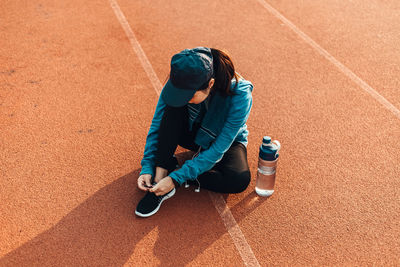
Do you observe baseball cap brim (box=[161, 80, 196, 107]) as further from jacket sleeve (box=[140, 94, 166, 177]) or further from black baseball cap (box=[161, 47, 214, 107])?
jacket sleeve (box=[140, 94, 166, 177])

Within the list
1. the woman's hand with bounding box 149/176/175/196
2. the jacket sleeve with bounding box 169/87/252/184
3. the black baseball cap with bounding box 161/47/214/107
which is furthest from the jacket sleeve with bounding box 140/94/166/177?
the black baseball cap with bounding box 161/47/214/107

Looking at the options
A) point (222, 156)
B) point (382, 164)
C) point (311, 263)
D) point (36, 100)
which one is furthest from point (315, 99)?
point (36, 100)

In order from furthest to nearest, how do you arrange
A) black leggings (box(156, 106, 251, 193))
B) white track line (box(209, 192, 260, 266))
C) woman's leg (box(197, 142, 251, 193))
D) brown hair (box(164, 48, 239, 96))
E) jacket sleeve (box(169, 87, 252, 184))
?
woman's leg (box(197, 142, 251, 193)) → black leggings (box(156, 106, 251, 193)) → jacket sleeve (box(169, 87, 252, 184)) → white track line (box(209, 192, 260, 266)) → brown hair (box(164, 48, 239, 96))

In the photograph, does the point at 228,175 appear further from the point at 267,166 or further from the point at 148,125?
the point at 148,125

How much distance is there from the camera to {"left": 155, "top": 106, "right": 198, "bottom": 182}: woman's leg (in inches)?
157

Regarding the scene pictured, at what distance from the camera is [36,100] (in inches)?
223

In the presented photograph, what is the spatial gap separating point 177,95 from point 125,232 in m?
1.46

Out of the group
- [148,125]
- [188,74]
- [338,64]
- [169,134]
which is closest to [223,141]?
[169,134]

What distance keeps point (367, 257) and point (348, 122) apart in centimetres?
197

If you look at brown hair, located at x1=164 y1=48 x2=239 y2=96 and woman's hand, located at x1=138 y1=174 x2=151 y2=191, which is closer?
brown hair, located at x1=164 y1=48 x2=239 y2=96

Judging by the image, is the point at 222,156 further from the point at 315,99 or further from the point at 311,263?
the point at 315,99

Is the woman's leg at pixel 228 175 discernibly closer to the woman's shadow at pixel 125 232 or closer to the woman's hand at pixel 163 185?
the woman's shadow at pixel 125 232

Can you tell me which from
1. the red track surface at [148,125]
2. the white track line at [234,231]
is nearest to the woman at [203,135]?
the white track line at [234,231]

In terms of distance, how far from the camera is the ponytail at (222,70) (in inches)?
143
